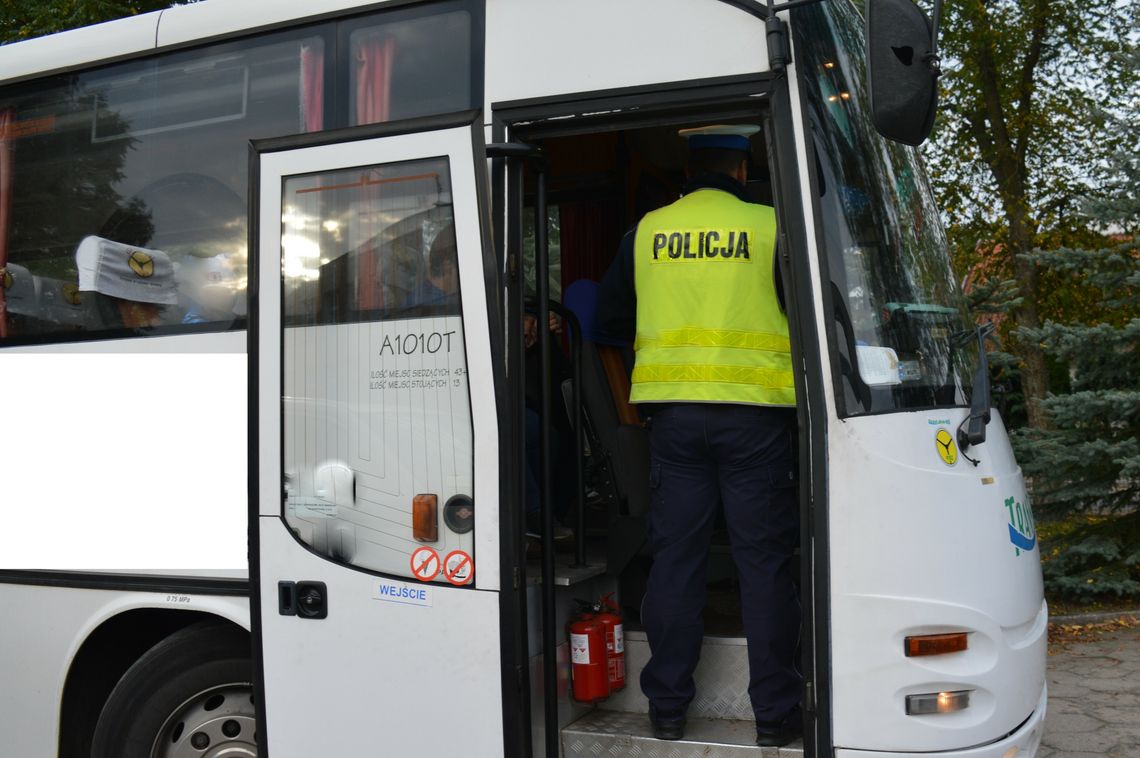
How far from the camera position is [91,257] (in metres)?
4.39

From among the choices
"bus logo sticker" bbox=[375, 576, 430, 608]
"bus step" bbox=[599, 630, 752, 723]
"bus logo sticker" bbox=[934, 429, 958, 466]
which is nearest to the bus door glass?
"bus logo sticker" bbox=[375, 576, 430, 608]

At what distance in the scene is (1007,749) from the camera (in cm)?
330

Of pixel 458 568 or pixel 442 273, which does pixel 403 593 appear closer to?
pixel 458 568

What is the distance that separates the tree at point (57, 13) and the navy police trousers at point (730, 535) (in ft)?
29.6

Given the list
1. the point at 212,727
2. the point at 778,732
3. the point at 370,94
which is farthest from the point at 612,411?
the point at 212,727

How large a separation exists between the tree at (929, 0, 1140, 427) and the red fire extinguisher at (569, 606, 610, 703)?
12.7m

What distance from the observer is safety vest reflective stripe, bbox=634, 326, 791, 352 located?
3.61 metres

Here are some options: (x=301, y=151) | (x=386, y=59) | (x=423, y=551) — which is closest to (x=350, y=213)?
(x=301, y=151)

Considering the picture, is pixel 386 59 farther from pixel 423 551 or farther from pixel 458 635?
pixel 458 635

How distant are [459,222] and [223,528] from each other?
1.36 m

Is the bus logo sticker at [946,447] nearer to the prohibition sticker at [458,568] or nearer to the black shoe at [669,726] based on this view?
the black shoe at [669,726]

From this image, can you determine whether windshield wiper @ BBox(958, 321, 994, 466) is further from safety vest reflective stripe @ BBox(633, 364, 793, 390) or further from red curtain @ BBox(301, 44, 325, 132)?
red curtain @ BBox(301, 44, 325, 132)

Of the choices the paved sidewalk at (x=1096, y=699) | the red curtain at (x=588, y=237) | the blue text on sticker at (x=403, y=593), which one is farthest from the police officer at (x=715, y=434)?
the paved sidewalk at (x=1096, y=699)

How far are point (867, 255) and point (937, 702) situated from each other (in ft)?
4.30
